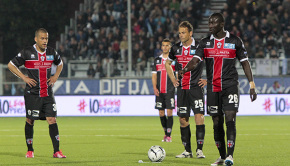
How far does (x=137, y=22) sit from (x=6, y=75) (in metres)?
7.24

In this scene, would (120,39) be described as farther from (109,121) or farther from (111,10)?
(109,121)

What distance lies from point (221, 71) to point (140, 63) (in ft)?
55.2

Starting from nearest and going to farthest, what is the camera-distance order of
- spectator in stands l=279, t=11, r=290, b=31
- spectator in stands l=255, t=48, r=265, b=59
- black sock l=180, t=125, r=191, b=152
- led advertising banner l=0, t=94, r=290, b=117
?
black sock l=180, t=125, r=191, b=152
led advertising banner l=0, t=94, r=290, b=117
spectator in stands l=255, t=48, r=265, b=59
spectator in stands l=279, t=11, r=290, b=31

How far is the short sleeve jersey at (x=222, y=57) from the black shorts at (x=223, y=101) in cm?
6

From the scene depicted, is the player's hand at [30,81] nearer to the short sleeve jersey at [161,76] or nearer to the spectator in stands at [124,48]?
the short sleeve jersey at [161,76]

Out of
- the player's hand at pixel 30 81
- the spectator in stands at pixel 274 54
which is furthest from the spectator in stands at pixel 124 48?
the player's hand at pixel 30 81

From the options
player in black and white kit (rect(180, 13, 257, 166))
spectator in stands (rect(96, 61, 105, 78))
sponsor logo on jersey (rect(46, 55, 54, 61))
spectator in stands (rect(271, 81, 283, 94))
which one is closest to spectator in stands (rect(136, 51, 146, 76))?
spectator in stands (rect(96, 61, 105, 78))

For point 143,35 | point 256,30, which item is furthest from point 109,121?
point 256,30

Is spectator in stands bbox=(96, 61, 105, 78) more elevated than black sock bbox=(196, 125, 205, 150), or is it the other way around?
spectator in stands bbox=(96, 61, 105, 78)

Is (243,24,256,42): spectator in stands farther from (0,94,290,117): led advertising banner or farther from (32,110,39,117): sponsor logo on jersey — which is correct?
(32,110,39,117): sponsor logo on jersey

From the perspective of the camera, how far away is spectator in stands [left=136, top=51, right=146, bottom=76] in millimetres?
25266

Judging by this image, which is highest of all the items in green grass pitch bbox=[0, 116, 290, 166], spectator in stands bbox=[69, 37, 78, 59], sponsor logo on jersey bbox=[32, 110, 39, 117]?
spectator in stands bbox=[69, 37, 78, 59]

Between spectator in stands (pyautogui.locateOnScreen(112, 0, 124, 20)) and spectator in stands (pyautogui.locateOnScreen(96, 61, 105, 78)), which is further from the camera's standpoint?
spectator in stands (pyautogui.locateOnScreen(112, 0, 124, 20))

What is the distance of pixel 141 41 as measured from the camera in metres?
28.1
